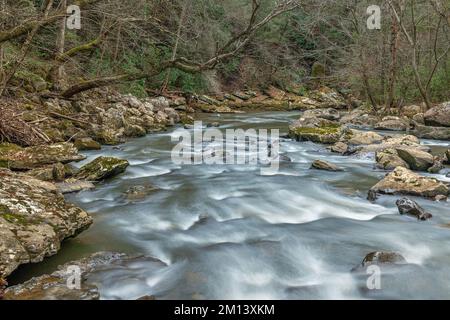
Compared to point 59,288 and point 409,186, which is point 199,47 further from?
point 59,288

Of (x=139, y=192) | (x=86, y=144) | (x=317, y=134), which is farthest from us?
(x=317, y=134)

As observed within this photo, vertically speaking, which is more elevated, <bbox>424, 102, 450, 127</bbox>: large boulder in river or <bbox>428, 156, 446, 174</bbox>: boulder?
<bbox>424, 102, 450, 127</bbox>: large boulder in river

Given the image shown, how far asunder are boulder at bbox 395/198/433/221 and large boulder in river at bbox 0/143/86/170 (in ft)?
18.3

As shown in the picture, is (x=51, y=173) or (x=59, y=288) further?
(x=51, y=173)

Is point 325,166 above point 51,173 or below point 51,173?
below

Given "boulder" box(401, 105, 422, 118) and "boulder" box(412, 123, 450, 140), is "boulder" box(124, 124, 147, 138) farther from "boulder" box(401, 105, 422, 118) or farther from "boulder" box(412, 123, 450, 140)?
"boulder" box(401, 105, 422, 118)

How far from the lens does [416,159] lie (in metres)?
7.81

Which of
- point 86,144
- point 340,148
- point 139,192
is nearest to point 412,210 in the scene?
point 139,192

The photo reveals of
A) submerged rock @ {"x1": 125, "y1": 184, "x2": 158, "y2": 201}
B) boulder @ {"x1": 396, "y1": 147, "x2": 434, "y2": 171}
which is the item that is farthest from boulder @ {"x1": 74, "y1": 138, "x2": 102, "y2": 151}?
boulder @ {"x1": 396, "y1": 147, "x2": 434, "y2": 171}

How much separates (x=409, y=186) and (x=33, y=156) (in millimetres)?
6103

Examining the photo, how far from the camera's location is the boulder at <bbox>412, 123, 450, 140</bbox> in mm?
11672

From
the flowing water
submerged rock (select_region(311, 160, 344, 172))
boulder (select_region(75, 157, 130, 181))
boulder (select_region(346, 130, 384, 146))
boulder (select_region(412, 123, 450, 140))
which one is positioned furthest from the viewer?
boulder (select_region(412, 123, 450, 140))
